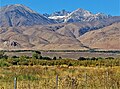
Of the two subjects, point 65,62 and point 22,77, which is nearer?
point 22,77

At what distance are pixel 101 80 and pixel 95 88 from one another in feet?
5.49

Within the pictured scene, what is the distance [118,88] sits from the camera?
17547 millimetres

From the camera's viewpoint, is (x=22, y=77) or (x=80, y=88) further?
(x=22, y=77)

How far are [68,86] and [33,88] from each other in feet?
5.83

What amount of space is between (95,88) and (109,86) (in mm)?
1089

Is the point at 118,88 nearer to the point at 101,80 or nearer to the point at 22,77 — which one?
the point at 101,80

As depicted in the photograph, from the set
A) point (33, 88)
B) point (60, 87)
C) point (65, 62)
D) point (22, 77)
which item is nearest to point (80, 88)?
point (60, 87)

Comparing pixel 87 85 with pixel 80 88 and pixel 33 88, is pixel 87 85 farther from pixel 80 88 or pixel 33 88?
pixel 33 88

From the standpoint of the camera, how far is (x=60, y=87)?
1830 centimetres

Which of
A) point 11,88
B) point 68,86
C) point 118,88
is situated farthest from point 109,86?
point 11,88

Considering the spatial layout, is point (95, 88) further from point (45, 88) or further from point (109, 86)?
point (45, 88)

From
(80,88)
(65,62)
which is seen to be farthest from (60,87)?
(65,62)

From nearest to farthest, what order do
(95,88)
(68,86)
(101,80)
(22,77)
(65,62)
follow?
(68,86)
(95,88)
(101,80)
(22,77)
(65,62)

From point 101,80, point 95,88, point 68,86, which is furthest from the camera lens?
point 101,80
